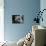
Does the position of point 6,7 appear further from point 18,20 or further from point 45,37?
point 45,37

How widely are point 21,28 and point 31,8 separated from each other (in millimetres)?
870

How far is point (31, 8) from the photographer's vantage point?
4.93 metres

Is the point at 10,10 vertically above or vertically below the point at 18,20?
above

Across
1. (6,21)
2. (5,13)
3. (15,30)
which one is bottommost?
(15,30)

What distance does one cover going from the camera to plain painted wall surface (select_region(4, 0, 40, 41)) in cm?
493

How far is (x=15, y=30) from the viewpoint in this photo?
4977 mm

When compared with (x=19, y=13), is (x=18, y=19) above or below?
below

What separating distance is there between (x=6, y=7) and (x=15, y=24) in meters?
0.75

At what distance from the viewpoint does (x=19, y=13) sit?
4.97 m

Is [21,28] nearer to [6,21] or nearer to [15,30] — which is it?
[15,30]

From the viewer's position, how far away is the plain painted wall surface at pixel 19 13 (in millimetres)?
4926

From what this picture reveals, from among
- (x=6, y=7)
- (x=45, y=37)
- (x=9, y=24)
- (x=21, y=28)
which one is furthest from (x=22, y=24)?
(x=45, y=37)

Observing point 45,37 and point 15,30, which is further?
A: point 15,30

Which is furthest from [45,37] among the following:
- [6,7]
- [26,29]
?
[6,7]
